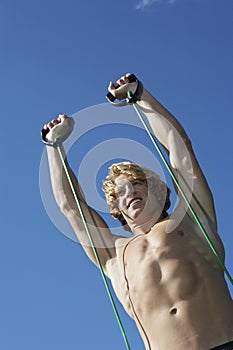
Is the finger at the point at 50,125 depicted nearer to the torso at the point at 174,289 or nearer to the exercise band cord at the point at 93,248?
the exercise band cord at the point at 93,248

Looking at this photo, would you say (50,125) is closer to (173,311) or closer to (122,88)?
(122,88)

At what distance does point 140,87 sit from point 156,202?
0.98 meters

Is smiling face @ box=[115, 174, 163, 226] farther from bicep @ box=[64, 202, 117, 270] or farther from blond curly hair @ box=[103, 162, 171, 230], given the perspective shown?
bicep @ box=[64, 202, 117, 270]

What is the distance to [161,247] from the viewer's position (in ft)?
17.0

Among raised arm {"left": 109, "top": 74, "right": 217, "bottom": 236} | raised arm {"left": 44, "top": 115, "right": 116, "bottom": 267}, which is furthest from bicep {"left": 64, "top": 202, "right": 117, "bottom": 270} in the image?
raised arm {"left": 109, "top": 74, "right": 217, "bottom": 236}

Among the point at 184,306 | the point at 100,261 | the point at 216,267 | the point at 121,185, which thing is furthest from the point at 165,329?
the point at 121,185

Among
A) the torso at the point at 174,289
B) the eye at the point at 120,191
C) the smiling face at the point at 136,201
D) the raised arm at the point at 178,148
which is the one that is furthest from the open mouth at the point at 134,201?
the raised arm at the point at 178,148

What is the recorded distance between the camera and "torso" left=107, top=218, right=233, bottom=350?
15.1 feet

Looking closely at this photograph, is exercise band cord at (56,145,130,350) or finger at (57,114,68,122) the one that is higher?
finger at (57,114,68,122)

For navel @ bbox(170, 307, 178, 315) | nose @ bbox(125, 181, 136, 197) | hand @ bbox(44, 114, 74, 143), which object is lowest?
navel @ bbox(170, 307, 178, 315)

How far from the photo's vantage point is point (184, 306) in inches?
186

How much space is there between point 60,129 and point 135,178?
77 centimetres

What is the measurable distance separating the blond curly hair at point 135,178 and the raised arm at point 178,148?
36cm

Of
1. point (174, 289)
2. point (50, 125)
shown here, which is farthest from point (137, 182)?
point (174, 289)
